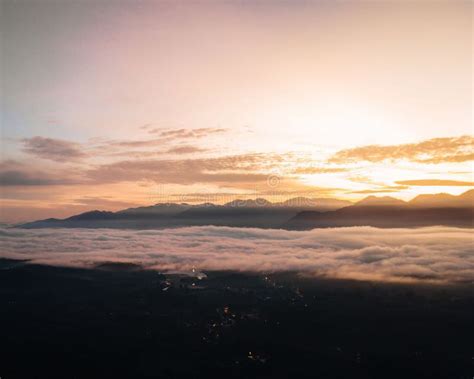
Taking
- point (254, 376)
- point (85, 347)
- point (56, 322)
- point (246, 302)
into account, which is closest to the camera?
point (254, 376)

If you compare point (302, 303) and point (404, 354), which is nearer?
point (404, 354)

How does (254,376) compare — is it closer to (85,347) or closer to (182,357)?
(182,357)

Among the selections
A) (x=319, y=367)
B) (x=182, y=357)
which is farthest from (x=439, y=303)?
(x=182, y=357)

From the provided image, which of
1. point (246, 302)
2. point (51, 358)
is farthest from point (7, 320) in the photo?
point (246, 302)

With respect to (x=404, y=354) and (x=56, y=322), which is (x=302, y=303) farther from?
(x=56, y=322)

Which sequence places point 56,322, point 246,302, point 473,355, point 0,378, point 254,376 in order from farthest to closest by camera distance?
point 246,302, point 56,322, point 473,355, point 0,378, point 254,376

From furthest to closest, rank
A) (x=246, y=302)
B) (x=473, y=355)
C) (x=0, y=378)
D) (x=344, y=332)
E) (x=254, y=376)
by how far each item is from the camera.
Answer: (x=246, y=302) → (x=344, y=332) → (x=473, y=355) → (x=0, y=378) → (x=254, y=376)
